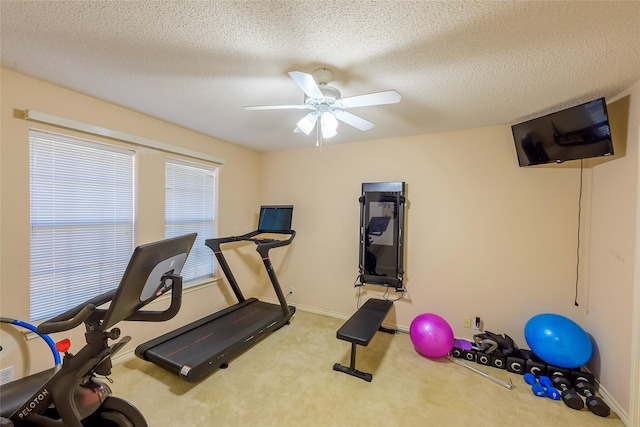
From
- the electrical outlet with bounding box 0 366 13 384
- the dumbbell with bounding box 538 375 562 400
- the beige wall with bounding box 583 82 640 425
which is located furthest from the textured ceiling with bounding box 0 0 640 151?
the dumbbell with bounding box 538 375 562 400

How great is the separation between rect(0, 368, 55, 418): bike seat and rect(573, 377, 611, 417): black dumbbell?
3642 mm

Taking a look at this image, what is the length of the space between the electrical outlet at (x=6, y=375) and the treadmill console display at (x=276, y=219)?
99.0 inches

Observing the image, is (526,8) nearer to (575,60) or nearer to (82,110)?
(575,60)

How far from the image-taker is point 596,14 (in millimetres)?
1191

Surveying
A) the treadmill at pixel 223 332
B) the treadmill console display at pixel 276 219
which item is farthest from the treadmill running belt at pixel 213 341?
the treadmill console display at pixel 276 219

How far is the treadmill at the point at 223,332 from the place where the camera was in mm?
2195

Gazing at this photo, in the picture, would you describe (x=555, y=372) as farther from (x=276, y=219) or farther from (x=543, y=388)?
(x=276, y=219)

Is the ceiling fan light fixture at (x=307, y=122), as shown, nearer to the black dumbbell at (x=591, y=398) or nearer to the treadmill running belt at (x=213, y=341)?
the treadmill running belt at (x=213, y=341)

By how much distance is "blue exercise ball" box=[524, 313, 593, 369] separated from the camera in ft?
6.78

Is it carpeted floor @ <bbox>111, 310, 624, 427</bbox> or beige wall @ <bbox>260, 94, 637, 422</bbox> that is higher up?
beige wall @ <bbox>260, 94, 637, 422</bbox>

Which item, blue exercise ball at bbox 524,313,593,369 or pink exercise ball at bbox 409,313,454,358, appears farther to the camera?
pink exercise ball at bbox 409,313,454,358

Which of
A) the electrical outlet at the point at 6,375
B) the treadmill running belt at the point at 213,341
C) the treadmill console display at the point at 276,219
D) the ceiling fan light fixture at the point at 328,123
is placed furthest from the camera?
the treadmill console display at the point at 276,219

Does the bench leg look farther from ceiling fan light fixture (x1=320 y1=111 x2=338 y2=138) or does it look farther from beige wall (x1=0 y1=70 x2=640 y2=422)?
ceiling fan light fixture (x1=320 y1=111 x2=338 y2=138)

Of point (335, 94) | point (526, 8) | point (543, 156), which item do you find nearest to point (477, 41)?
point (526, 8)
